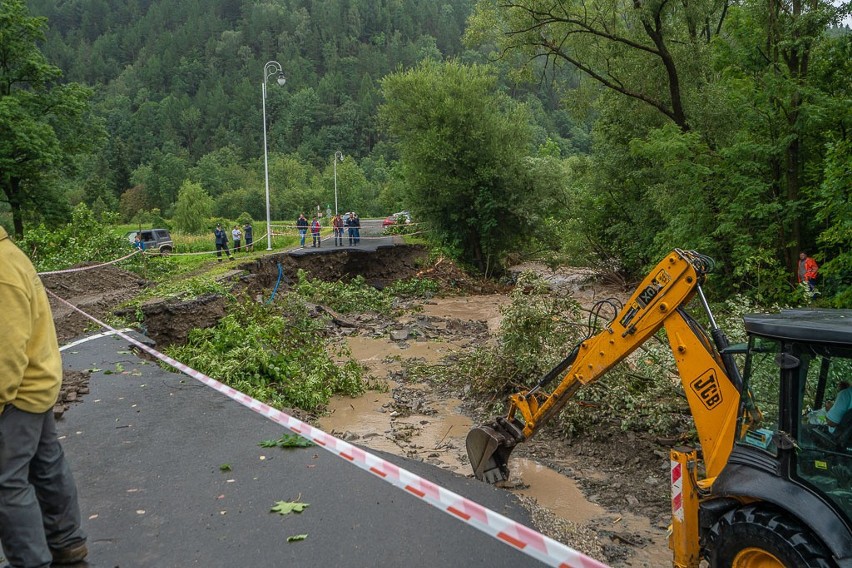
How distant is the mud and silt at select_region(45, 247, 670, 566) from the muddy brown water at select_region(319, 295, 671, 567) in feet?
0.06

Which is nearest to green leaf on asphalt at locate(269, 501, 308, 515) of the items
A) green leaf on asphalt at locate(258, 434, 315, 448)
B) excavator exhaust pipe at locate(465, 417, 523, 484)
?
green leaf on asphalt at locate(258, 434, 315, 448)

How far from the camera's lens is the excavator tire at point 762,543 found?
350cm

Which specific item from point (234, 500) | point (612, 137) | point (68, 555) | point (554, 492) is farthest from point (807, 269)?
point (68, 555)

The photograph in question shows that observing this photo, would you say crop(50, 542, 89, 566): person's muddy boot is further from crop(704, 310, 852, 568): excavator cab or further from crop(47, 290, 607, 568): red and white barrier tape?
crop(704, 310, 852, 568): excavator cab

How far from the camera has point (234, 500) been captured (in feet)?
16.0

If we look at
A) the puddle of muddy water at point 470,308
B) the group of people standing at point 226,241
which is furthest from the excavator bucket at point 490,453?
the group of people standing at point 226,241

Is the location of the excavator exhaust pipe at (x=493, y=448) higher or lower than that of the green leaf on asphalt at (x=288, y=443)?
lower

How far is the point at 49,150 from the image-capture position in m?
27.3

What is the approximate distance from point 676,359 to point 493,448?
8.28ft

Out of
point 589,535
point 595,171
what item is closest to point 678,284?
point 589,535

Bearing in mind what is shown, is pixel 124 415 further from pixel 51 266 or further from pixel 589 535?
pixel 51 266

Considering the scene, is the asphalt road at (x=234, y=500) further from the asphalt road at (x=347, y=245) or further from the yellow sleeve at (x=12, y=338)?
the asphalt road at (x=347, y=245)

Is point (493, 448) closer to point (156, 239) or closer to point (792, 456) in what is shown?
point (792, 456)

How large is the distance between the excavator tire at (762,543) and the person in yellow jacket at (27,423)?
388 centimetres
